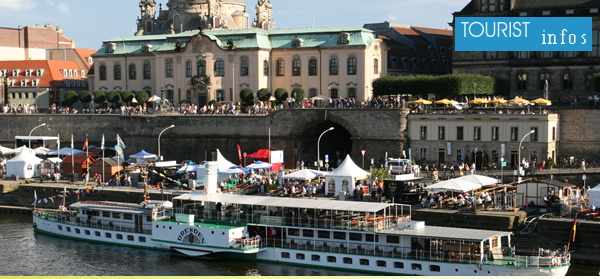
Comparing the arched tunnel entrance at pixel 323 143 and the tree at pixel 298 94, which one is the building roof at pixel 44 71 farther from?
the arched tunnel entrance at pixel 323 143

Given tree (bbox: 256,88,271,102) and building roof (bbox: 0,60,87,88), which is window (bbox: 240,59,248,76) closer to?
tree (bbox: 256,88,271,102)

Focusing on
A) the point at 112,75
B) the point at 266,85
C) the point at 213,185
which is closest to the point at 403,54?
the point at 266,85

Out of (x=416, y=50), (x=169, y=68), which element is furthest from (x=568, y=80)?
A: (x=169, y=68)

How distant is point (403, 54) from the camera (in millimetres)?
81438

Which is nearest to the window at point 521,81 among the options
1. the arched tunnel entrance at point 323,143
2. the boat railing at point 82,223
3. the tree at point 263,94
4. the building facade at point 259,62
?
the building facade at point 259,62

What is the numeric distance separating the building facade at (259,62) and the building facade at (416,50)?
5.94m

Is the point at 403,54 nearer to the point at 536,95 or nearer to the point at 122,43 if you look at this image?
the point at 536,95

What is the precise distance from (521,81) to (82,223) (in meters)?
41.3

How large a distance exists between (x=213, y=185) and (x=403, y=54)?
132ft

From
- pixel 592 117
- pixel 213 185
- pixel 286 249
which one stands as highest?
pixel 592 117

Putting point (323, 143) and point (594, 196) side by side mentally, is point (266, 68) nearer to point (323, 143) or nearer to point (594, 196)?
point (323, 143)

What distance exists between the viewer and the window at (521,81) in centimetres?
7231

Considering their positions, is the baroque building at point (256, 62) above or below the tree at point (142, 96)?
above

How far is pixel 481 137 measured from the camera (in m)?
60.7
